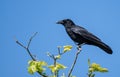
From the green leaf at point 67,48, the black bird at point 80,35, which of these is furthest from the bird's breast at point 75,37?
the green leaf at point 67,48

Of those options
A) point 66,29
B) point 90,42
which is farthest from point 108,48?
point 66,29

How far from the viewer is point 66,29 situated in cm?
980

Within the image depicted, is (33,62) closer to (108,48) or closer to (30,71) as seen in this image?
(30,71)

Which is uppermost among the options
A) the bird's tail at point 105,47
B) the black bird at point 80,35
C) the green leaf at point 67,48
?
the black bird at point 80,35

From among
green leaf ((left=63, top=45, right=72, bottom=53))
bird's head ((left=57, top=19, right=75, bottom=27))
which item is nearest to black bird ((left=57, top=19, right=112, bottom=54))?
bird's head ((left=57, top=19, right=75, bottom=27))

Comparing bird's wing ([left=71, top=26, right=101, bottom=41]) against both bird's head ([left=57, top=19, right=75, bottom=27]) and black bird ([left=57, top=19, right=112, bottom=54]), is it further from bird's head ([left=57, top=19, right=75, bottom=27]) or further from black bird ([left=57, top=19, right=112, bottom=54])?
bird's head ([left=57, top=19, right=75, bottom=27])

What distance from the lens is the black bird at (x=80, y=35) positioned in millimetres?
8246

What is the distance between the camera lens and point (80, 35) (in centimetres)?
913

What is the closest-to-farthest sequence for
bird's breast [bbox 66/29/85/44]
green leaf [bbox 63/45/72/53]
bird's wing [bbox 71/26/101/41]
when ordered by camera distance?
green leaf [bbox 63/45/72/53]
bird's wing [bbox 71/26/101/41]
bird's breast [bbox 66/29/85/44]

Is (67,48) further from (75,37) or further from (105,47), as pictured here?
(75,37)

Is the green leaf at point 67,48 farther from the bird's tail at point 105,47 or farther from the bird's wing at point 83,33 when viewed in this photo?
the bird's wing at point 83,33

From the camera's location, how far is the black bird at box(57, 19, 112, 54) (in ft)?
27.1

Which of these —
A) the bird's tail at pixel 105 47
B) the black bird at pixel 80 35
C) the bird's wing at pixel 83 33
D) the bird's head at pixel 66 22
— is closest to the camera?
the bird's tail at pixel 105 47

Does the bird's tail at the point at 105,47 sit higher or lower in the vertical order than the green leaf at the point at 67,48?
higher
